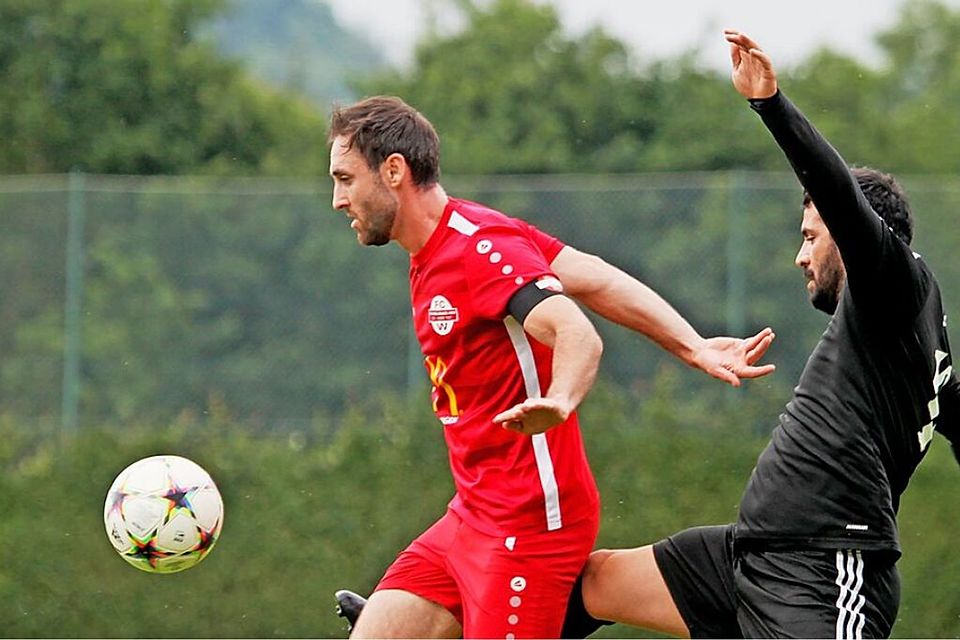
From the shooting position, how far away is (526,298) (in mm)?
5191

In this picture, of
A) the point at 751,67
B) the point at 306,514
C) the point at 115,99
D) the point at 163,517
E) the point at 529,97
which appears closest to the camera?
the point at 751,67

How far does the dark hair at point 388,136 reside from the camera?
564cm

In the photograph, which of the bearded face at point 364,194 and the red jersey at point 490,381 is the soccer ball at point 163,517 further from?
the bearded face at point 364,194

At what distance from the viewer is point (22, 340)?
14.0m

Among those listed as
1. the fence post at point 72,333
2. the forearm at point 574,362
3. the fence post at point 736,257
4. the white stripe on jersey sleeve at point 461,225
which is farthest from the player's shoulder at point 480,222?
the fence post at point 72,333

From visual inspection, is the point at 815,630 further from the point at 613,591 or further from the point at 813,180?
the point at 813,180

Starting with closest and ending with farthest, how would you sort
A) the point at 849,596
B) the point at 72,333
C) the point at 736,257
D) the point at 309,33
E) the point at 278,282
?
the point at 849,596
the point at 736,257
the point at 72,333
the point at 278,282
the point at 309,33

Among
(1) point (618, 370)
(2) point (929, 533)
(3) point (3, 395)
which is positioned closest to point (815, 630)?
(2) point (929, 533)

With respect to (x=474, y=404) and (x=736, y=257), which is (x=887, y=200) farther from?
(x=736, y=257)

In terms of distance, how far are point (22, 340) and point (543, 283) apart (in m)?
9.65

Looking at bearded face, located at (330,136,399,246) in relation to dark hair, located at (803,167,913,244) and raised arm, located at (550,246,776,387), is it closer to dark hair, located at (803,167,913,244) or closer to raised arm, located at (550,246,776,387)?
raised arm, located at (550,246,776,387)

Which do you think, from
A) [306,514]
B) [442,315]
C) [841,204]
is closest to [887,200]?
[841,204]

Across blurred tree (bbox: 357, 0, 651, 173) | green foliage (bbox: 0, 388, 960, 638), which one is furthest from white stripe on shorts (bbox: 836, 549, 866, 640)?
blurred tree (bbox: 357, 0, 651, 173)

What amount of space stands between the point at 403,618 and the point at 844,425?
156cm
